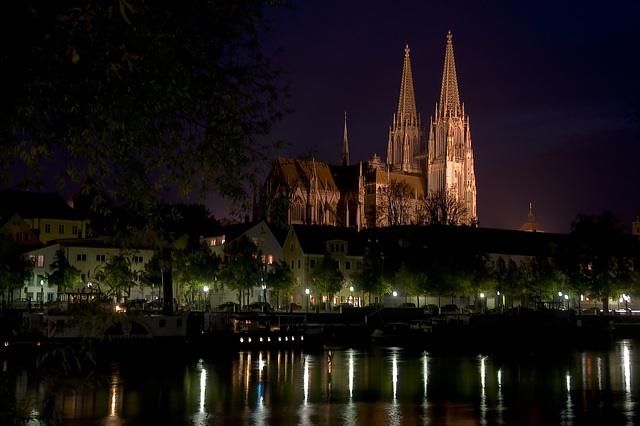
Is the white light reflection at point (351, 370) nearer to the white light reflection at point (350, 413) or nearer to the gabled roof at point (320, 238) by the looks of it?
the white light reflection at point (350, 413)

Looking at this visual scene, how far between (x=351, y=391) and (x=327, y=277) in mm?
48362

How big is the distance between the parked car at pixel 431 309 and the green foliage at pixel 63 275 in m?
34.5

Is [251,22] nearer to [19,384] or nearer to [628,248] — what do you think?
[19,384]

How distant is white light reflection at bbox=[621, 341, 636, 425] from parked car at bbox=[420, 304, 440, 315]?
21968 mm

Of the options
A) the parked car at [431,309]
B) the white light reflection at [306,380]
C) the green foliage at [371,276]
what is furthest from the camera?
the green foliage at [371,276]

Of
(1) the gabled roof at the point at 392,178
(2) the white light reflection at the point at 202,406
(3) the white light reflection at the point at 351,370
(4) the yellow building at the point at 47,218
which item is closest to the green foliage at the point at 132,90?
(2) the white light reflection at the point at 202,406

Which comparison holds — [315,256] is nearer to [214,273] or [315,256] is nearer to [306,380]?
[214,273]

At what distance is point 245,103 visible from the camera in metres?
16.2

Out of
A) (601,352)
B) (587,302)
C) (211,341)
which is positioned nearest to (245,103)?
(211,341)

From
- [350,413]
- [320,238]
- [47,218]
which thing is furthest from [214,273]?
[350,413]

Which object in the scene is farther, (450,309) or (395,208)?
(395,208)

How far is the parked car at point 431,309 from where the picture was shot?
9009cm

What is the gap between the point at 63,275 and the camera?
8256cm

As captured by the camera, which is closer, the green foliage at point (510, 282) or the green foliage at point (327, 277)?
the green foliage at point (327, 277)
